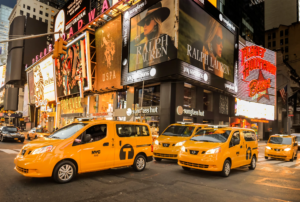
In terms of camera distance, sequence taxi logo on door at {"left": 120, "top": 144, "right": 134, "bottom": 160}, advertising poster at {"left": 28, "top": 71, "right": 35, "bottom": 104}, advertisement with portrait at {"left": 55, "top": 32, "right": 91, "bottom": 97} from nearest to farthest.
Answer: taxi logo on door at {"left": 120, "top": 144, "right": 134, "bottom": 160} → advertisement with portrait at {"left": 55, "top": 32, "right": 91, "bottom": 97} → advertising poster at {"left": 28, "top": 71, "right": 35, "bottom": 104}

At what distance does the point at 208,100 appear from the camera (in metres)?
31.0

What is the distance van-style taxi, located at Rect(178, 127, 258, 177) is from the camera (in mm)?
8359

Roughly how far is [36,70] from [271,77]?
165 ft

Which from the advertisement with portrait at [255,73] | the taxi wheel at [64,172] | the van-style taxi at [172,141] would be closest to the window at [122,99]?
the van-style taxi at [172,141]

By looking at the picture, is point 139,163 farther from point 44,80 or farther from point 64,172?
point 44,80

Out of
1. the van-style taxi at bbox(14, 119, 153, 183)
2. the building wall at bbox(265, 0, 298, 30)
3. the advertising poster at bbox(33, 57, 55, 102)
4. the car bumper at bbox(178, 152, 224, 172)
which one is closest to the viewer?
the van-style taxi at bbox(14, 119, 153, 183)

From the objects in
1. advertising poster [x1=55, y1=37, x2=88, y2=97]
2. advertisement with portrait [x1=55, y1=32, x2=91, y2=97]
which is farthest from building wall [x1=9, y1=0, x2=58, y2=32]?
advertisement with portrait [x1=55, y1=32, x2=91, y2=97]

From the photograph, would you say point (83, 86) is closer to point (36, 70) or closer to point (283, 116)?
point (36, 70)

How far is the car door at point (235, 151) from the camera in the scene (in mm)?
9170

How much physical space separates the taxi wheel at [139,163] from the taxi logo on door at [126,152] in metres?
0.32

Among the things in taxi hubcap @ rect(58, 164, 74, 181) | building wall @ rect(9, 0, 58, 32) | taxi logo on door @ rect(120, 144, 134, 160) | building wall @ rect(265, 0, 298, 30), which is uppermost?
building wall @ rect(9, 0, 58, 32)

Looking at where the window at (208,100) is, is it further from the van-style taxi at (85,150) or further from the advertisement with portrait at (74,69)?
the van-style taxi at (85,150)

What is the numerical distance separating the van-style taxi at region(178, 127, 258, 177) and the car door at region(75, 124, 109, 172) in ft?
10.2

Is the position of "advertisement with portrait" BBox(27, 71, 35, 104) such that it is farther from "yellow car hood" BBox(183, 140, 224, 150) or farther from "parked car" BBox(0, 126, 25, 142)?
"yellow car hood" BBox(183, 140, 224, 150)
